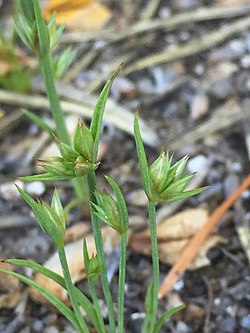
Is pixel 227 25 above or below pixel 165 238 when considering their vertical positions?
above

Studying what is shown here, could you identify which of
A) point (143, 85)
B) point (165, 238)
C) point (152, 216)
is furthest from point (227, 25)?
point (152, 216)

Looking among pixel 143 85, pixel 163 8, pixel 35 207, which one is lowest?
pixel 35 207

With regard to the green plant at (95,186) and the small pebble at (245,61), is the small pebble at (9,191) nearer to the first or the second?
the green plant at (95,186)

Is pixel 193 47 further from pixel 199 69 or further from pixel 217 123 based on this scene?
pixel 217 123

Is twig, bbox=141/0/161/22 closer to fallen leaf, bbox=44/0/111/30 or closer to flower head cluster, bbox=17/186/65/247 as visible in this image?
fallen leaf, bbox=44/0/111/30

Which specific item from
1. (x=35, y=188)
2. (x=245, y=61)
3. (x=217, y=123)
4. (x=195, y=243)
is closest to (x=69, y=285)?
(x=195, y=243)

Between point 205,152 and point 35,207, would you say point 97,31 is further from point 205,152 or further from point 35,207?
point 35,207
